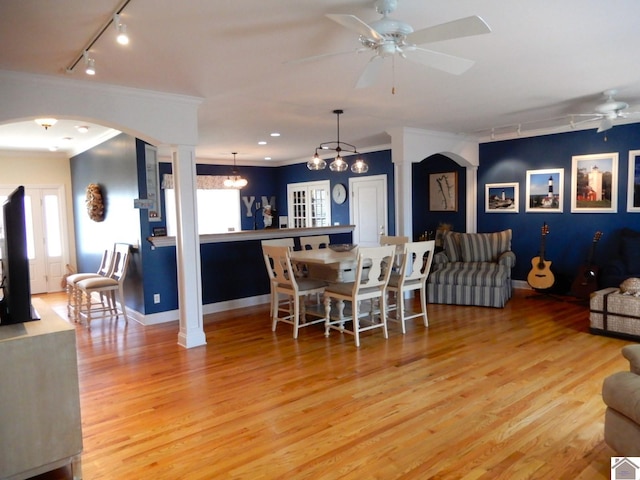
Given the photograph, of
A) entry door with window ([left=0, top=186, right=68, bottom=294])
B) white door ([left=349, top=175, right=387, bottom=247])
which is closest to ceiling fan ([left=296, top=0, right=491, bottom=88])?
white door ([left=349, top=175, right=387, bottom=247])

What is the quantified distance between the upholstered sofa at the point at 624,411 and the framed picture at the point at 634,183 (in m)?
4.18

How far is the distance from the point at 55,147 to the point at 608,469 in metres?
7.97

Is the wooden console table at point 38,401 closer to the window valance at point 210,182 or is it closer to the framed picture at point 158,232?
the framed picture at point 158,232

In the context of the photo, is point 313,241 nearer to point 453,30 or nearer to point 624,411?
point 453,30

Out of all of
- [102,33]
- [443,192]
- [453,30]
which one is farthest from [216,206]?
[453,30]

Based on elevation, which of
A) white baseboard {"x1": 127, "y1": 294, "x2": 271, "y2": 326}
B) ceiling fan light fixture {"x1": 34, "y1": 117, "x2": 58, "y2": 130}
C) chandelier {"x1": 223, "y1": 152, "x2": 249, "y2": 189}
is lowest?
white baseboard {"x1": 127, "y1": 294, "x2": 271, "y2": 326}

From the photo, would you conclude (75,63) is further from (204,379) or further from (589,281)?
(589,281)

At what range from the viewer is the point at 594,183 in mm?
6133

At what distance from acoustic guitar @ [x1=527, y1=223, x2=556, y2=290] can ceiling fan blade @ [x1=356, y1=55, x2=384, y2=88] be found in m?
4.48

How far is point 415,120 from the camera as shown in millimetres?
5711

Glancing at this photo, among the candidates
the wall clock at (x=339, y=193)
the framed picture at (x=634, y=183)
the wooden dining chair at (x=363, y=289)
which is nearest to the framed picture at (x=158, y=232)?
the wooden dining chair at (x=363, y=289)

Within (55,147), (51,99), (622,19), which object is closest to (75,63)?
(51,99)

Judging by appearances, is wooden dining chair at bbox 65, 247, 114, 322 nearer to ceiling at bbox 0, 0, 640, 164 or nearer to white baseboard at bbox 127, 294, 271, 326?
white baseboard at bbox 127, 294, 271, 326

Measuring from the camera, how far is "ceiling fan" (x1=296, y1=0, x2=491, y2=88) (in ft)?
6.98
